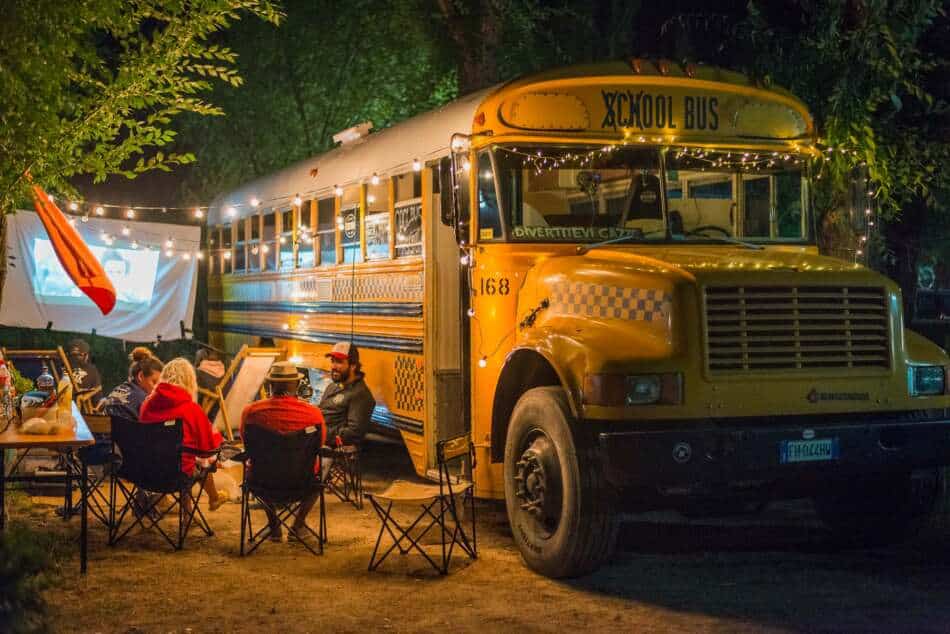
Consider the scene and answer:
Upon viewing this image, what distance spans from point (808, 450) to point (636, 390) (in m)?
0.94

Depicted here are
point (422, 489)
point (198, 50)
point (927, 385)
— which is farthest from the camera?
point (198, 50)

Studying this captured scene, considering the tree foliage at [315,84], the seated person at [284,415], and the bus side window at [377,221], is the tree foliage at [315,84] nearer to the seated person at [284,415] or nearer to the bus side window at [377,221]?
the bus side window at [377,221]

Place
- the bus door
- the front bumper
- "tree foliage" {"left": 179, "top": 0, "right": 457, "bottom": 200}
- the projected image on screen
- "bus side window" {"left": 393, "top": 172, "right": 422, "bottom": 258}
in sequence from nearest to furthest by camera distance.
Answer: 1. the front bumper
2. the bus door
3. "bus side window" {"left": 393, "top": 172, "right": 422, "bottom": 258}
4. the projected image on screen
5. "tree foliage" {"left": 179, "top": 0, "right": 457, "bottom": 200}

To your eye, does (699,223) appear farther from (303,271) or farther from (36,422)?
(303,271)

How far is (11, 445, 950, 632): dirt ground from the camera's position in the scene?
19.8ft

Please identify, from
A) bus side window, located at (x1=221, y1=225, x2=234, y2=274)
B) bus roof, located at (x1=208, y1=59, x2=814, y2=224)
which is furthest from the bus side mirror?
bus side window, located at (x1=221, y1=225, x2=234, y2=274)

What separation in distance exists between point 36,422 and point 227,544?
1.42 m

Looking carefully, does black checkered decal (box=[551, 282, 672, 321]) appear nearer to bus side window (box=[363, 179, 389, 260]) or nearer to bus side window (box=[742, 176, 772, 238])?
bus side window (box=[742, 176, 772, 238])

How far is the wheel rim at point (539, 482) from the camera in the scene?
6918 millimetres

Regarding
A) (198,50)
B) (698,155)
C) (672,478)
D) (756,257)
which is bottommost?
(672,478)

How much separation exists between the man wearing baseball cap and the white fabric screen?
5.17 m

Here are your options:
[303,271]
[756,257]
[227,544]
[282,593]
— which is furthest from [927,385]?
[303,271]

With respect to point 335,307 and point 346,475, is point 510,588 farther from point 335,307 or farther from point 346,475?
point 335,307

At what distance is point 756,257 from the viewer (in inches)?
284
